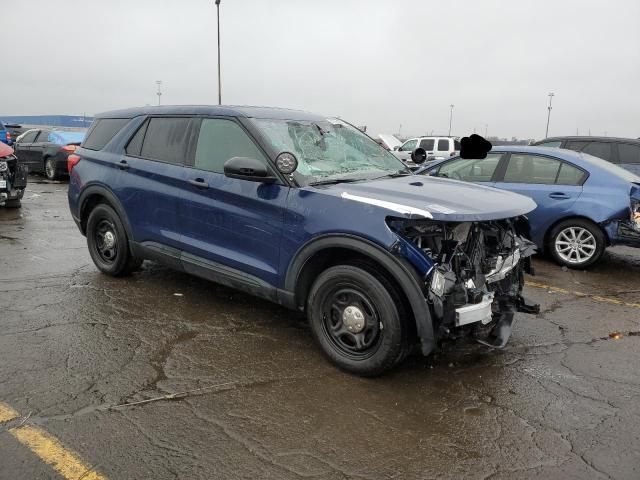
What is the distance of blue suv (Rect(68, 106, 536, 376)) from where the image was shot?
3365 mm

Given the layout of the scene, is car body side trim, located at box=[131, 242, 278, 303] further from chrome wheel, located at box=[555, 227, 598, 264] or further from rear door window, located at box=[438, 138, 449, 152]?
rear door window, located at box=[438, 138, 449, 152]

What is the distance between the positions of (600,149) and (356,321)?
9794 millimetres

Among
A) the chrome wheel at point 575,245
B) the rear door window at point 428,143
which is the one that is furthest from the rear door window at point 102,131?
the rear door window at point 428,143

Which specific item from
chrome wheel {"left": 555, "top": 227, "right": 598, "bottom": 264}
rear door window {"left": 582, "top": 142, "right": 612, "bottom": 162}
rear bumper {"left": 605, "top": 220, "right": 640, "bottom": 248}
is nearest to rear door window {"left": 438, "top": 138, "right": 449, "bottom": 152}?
rear door window {"left": 582, "top": 142, "right": 612, "bottom": 162}

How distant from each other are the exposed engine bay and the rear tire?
5.96m

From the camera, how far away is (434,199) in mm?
3541

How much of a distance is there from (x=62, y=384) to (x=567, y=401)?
10.6 ft

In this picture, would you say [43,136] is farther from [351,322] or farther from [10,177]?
[351,322]

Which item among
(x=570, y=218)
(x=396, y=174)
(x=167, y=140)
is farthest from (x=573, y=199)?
(x=167, y=140)

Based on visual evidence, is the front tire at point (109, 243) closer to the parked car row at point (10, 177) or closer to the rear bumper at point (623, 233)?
the parked car row at point (10, 177)

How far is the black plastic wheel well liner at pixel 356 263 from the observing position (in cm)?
326

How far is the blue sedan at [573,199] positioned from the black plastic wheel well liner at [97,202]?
507cm

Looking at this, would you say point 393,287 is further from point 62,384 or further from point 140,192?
point 140,192

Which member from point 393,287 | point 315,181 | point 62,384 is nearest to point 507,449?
point 393,287
